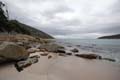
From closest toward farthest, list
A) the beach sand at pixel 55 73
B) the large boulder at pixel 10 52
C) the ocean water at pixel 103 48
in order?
the beach sand at pixel 55 73
the large boulder at pixel 10 52
the ocean water at pixel 103 48

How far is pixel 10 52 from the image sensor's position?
24.5 ft

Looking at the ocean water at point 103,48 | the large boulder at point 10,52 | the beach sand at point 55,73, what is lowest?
the ocean water at point 103,48

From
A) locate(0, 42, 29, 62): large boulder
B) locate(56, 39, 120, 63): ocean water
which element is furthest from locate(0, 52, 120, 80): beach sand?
locate(56, 39, 120, 63): ocean water

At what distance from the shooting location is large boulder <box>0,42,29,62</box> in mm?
7118

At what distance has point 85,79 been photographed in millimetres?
5520

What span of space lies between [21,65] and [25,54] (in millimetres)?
1947

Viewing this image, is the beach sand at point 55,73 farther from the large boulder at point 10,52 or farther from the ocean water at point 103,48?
the ocean water at point 103,48

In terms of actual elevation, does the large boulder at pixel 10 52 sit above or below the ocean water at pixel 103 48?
above

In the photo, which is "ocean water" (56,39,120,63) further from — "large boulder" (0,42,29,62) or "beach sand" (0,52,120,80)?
"large boulder" (0,42,29,62)

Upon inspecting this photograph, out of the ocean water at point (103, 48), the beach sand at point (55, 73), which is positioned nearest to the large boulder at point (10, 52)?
the beach sand at point (55, 73)

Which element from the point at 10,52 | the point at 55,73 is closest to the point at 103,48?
the point at 55,73

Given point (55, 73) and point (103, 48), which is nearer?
point (55, 73)

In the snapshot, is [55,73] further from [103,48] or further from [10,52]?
[103,48]

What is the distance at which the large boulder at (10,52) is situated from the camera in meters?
7.12
